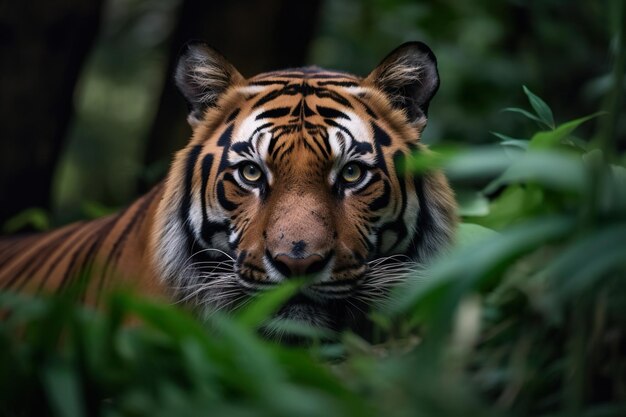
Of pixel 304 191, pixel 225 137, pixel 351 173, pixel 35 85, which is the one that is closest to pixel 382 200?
pixel 351 173

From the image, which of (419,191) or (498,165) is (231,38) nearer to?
(419,191)

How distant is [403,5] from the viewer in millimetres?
5234

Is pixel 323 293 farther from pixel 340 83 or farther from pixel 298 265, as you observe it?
pixel 340 83

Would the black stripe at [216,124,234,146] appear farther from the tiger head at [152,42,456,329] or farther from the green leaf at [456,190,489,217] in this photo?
the green leaf at [456,190,489,217]

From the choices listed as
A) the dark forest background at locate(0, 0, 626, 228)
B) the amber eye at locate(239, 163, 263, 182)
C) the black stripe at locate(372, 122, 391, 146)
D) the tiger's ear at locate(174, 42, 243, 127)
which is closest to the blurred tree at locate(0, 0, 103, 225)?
the dark forest background at locate(0, 0, 626, 228)

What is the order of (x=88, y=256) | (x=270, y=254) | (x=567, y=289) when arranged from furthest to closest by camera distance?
(x=88, y=256)
(x=270, y=254)
(x=567, y=289)

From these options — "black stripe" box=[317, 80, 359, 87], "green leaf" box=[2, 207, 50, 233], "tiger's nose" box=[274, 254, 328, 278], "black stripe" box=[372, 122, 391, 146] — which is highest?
"black stripe" box=[317, 80, 359, 87]

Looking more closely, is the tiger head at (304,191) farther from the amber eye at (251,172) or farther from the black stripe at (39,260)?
the black stripe at (39,260)

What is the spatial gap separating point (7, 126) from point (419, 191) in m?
2.63

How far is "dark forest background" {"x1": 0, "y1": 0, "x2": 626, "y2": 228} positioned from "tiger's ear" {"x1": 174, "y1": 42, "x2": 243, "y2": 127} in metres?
1.14

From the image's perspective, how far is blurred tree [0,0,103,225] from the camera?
169 inches

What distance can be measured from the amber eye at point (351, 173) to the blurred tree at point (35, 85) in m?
2.55

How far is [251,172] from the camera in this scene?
2.45 m

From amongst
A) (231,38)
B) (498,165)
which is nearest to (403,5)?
(231,38)
